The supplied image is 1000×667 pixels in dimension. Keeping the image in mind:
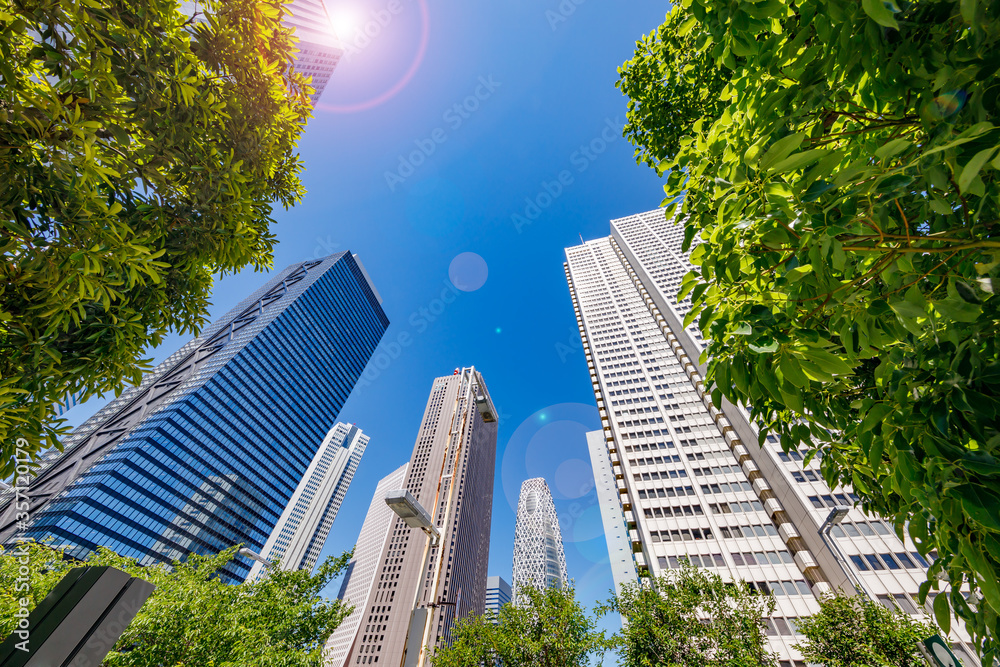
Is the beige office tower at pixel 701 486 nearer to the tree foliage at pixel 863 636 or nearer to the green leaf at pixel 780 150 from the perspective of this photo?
the tree foliage at pixel 863 636

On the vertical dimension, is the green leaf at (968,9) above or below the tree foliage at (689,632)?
below

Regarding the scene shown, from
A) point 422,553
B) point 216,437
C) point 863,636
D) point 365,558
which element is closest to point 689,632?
point 863,636

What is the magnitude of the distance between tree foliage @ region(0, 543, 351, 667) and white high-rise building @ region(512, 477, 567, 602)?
15656 centimetres

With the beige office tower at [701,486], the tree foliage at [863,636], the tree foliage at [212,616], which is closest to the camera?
the tree foliage at [212,616]

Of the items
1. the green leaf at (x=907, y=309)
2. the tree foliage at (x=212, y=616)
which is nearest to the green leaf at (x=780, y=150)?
the green leaf at (x=907, y=309)

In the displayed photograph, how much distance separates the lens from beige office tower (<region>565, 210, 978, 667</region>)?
105 ft

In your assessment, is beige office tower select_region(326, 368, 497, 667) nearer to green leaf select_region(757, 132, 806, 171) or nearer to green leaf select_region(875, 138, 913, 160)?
green leaf select_region(757, 132, 806, 171)

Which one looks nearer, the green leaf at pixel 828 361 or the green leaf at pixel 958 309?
the green leaf at pixel 958 309

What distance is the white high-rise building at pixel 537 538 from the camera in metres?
156

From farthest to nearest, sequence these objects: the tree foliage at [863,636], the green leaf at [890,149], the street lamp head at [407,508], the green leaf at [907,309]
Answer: the tree foliage at [863,636] < the street lamp head at [407,508] < the green leaf at [907,309] < the green leaf at [890,149]

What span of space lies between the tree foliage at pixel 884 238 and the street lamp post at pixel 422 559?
5368 mm

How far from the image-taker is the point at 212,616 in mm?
11102

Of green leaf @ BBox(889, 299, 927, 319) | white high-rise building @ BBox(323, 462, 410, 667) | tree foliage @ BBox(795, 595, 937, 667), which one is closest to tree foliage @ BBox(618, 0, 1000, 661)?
green leaf @ BBox(889, 299, 927, 319)

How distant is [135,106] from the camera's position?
311 centimetres
